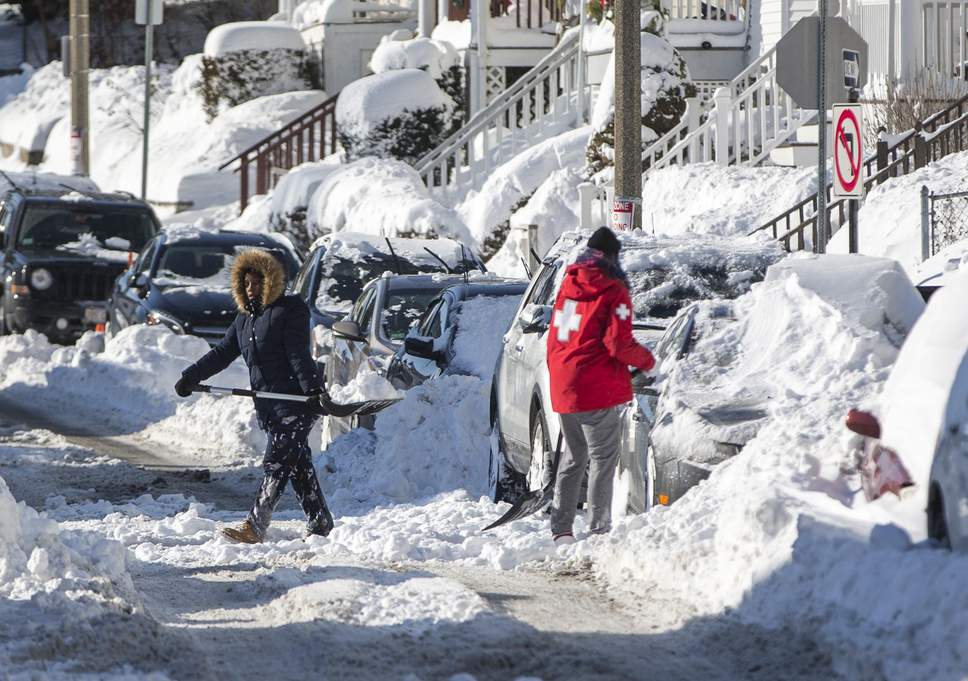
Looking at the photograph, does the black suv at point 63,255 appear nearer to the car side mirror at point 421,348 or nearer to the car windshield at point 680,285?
the car side mirror at point 421,348

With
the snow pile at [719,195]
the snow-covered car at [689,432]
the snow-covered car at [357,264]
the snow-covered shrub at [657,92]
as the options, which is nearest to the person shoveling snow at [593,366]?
the snow-covered car at [689,432]

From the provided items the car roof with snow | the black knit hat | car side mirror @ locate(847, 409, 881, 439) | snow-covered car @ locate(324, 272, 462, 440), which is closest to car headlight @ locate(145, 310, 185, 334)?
snow-covered car @ locate(324, 272, 462, 440)

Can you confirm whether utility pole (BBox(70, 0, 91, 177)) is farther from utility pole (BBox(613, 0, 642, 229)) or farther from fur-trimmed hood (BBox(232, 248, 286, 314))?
fur-trimmed hood (BBox(232, 248, 286, 314))

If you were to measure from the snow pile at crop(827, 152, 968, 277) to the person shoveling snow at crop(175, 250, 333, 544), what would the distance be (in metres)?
8.24

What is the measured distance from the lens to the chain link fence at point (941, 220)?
1614cm

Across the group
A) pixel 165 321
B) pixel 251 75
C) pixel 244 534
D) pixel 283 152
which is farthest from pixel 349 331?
pixel 251 75

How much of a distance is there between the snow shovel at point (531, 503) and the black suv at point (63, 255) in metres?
13.9

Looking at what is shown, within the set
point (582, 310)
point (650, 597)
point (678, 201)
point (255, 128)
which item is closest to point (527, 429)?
point (582, 310)

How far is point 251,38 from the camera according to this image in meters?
41.0

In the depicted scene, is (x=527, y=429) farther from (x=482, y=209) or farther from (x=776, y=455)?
(x=482, y=209)

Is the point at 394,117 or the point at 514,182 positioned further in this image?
the point at 394,117

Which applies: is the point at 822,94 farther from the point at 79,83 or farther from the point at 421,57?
the point at 79,83

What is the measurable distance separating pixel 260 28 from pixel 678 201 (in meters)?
19.8

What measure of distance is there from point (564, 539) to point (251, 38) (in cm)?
3280
